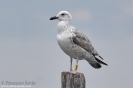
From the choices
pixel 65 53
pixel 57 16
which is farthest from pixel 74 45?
pixel 57 16

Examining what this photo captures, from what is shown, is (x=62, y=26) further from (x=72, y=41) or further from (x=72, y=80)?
(x=72, y=80)

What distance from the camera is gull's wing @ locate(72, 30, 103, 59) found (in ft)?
41.4

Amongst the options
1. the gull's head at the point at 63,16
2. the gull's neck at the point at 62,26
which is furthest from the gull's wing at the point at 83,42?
Result: the gull's head at the point at 63,16

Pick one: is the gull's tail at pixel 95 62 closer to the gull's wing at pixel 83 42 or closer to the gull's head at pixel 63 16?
the gull's wing at pixel 83 42

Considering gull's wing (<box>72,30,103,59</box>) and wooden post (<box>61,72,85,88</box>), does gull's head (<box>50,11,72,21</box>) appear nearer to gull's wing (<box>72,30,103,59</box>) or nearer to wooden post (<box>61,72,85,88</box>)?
gull's wing (<box>72,30,103,59</box>)

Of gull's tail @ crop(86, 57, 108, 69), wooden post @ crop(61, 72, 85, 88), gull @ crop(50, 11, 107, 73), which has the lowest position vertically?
wooden post @ crop(61, 72, 85, 88)

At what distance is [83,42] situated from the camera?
42.4 ft

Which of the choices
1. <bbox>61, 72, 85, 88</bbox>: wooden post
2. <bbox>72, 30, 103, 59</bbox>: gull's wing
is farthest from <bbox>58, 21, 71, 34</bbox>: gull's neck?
<bbox>61, 72, 85, 88</bbox>: wooden post

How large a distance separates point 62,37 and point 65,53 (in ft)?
2.36

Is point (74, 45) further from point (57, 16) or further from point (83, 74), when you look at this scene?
point (83, 74)

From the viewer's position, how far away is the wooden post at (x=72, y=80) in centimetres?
973

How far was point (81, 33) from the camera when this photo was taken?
13047mm

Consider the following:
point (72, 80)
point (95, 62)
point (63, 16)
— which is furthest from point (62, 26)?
point (72, 80)

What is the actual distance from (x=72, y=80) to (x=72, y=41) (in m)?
2.76
